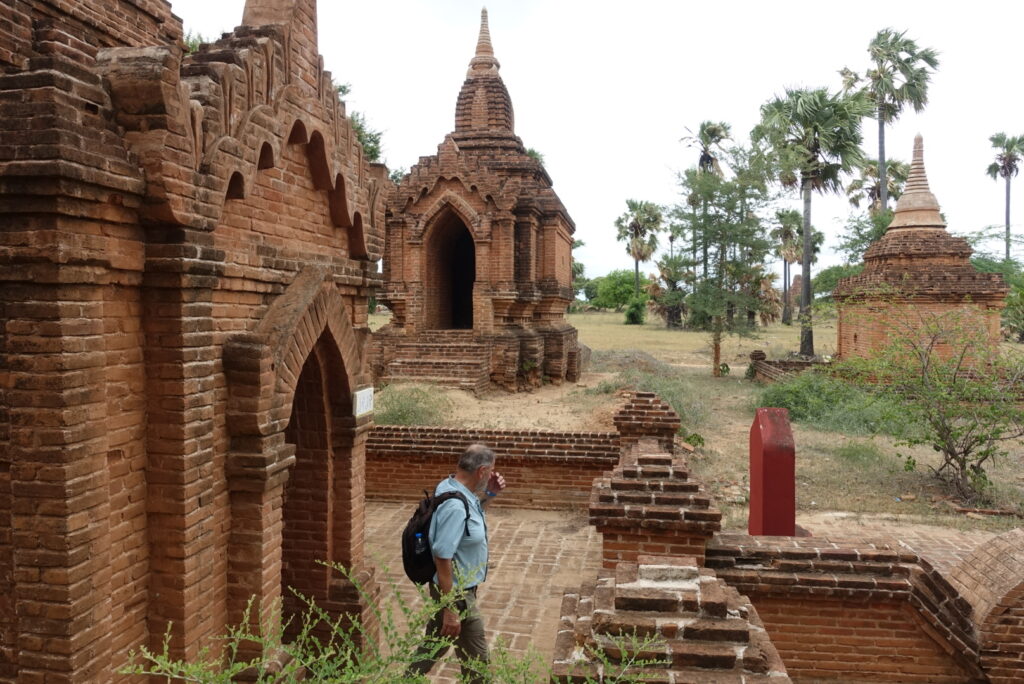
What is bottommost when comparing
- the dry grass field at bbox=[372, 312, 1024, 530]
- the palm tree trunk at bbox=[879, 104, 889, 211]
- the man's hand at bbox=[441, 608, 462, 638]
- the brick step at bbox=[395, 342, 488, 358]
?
the dry grass field at bbox=[372, 312, 1024, 530]

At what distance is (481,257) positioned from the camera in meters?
18.2

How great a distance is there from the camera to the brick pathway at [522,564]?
5980 millimetres

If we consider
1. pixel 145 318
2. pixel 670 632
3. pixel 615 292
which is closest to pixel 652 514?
pixel 670 632

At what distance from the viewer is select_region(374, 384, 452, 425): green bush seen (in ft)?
43.5

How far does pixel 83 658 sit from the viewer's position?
9.86 ft

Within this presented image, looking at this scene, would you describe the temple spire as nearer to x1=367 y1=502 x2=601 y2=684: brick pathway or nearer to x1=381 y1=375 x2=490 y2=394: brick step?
x1=381 y1=375 x2=490 y2=394: brick step

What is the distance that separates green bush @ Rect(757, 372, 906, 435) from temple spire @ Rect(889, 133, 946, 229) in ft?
17.6

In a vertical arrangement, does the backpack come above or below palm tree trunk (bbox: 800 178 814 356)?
below

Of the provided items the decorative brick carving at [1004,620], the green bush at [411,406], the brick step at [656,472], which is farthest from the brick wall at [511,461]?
the decorative brick carving at [1004,620]

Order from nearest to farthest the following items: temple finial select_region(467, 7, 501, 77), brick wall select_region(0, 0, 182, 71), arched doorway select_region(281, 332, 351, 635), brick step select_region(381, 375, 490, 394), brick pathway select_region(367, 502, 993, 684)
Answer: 1. brick wall select_region(0, 0, 182, 71)
2. arched doorway select_region(281, 332, 351, 635)
3. brick pathway select_region(367, 502, 993, 684)
4. brick step select_region(381, 375, 490, 394)
5. temple finial select_region(467, 7, 501, 77)

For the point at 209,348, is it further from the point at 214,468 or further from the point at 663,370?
the point at 663,370

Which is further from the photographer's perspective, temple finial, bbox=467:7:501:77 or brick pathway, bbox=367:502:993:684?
temple finial, bbox=467:7:501:77

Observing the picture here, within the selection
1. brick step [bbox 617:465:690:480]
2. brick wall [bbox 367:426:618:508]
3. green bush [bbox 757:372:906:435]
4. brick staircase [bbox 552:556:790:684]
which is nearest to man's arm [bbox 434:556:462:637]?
brick staircase [bbox 552:556:790:684]

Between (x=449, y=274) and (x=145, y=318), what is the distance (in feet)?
59.1
